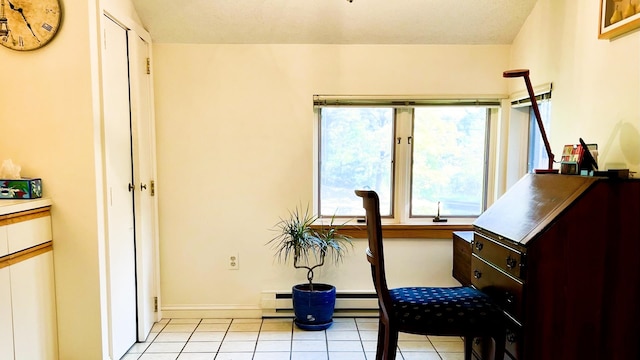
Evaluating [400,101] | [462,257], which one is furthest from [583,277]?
[400,101]

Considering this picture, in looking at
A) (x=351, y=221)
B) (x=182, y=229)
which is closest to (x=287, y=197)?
(x=351, y=221)

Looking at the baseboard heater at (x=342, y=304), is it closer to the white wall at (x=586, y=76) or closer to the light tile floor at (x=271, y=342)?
the light tile floor at (x=271, y=342)

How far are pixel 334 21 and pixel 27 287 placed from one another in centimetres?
236

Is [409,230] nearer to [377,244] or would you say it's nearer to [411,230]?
[411,230]

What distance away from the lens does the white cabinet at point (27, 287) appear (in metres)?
1.83

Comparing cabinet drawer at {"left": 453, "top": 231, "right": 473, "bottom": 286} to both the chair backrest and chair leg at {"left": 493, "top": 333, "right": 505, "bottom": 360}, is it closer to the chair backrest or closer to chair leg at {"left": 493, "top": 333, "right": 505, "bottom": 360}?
chair leg at {"left": 493, "top": 333, "right": 505, "bottom": 360}

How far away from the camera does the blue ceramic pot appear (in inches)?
113

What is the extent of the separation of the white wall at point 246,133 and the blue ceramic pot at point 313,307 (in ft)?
0.86

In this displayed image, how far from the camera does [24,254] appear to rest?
76.4 inches

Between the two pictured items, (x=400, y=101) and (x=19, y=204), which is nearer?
(x=19, y=204)

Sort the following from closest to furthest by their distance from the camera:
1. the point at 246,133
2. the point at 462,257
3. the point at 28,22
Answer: the point at 28,22 → the point at 462,257 → the point at 246,133

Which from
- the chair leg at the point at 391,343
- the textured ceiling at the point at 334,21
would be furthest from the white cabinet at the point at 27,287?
the chair leg at the point at 391,343

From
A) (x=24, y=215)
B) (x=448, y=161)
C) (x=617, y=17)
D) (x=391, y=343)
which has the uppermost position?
(x=617, y=17)

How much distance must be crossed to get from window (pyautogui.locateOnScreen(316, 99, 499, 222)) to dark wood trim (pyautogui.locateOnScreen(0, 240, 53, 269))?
5.94ft
